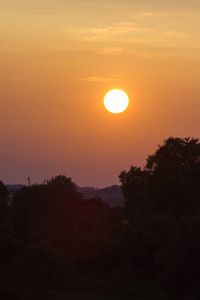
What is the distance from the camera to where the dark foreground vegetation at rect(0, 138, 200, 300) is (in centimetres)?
6131

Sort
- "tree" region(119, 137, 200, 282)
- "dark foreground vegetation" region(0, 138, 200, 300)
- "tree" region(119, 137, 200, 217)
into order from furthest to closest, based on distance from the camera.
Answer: "tree" region(119, 137, 200, 217) < "tree" region(119, 137, 200, 282) < "dark foreground vegetation" region(0, 138, 200, 300)

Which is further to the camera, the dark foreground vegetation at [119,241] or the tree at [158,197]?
the tree at [158,197]

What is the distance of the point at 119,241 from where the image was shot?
285ft

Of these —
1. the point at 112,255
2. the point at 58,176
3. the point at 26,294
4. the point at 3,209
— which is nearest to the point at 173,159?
the point at 112,255

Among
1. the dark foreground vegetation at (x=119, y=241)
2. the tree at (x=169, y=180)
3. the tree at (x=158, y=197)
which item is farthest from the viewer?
the tree at (x=169, y=180)

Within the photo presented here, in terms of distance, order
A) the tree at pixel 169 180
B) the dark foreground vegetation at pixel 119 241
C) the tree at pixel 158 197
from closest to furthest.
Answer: the dark foreground vegetation at pixel 119 241
the tree at pixel 158 197
the tree at pixel 169 180

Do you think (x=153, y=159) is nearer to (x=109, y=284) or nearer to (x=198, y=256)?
(x=109, y=284)

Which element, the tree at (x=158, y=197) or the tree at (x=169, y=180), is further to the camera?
the tree at (x=169, y=180)

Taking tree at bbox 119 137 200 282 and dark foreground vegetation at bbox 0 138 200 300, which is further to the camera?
tree at bbox 119 137 200 282

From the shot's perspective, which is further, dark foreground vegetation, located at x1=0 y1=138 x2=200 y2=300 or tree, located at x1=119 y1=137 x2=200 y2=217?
tree, located at x1=119 y1=137 x2=200 y2=217

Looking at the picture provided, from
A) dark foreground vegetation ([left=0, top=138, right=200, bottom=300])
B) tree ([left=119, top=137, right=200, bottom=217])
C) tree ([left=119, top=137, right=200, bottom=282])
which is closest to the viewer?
dark foreground vegetation ([left=0, top=138, right=200, bottom=300])

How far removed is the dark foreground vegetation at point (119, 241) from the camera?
201 feet

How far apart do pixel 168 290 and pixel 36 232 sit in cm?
3318

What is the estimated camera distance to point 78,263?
89625 mm
